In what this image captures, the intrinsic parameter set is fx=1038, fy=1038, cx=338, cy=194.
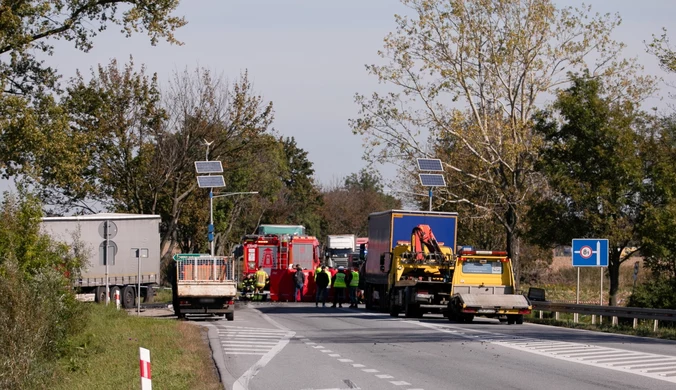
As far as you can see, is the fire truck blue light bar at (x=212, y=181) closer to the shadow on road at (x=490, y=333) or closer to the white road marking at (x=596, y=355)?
the shadow on road at (x=490, y=333)

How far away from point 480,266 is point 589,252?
3.46 meters

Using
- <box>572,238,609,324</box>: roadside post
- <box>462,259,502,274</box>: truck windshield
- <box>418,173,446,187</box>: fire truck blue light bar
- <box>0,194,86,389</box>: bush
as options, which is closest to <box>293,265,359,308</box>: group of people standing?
<box>418,173,446,187</box>: fire truck blue light bar

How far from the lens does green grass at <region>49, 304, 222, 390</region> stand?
48.1 feet

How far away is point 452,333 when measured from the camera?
987 inches

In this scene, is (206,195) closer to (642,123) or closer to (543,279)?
(543,279)

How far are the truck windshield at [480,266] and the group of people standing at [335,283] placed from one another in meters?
11.7

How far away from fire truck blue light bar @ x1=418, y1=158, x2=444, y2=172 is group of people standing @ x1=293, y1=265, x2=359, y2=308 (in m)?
5.25

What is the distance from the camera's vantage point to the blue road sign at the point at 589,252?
104ft

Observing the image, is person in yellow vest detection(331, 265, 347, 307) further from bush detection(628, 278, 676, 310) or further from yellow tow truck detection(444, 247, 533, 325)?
bush detection(628, 278, 676, 310)

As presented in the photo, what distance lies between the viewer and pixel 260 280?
45.7 meters

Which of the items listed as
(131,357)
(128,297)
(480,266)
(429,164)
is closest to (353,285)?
(429,164)

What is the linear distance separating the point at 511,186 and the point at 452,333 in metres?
19.5

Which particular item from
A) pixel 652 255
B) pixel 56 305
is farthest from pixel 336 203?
pixel 56 305

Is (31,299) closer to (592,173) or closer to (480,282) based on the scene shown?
(480,282)
